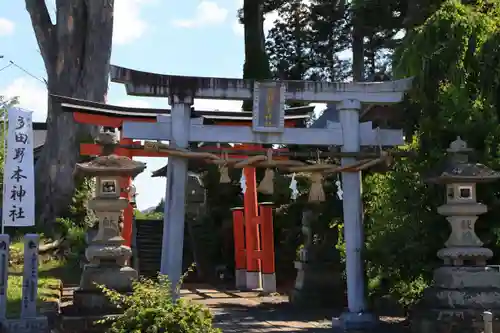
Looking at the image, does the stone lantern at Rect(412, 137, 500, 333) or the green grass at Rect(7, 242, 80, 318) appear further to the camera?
the green grass at Rect(7, 242, 80, 318)

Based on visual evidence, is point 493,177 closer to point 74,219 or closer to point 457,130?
point 457,130

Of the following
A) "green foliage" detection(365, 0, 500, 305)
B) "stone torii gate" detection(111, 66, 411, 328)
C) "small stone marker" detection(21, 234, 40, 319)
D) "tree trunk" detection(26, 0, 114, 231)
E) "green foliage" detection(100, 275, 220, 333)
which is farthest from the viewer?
"tree trunk" detection(26, 0, 114, 231)

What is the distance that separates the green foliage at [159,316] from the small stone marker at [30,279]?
2.26 meters

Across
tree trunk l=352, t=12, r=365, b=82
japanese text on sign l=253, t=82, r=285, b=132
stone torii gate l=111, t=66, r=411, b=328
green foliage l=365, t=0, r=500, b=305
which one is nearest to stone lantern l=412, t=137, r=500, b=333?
green foliage l=365, t=0, r=500, b=305

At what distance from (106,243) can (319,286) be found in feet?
18.5

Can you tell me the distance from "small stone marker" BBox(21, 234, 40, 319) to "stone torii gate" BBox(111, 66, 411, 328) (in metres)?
1.82

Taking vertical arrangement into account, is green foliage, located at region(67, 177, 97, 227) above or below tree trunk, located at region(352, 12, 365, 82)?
below

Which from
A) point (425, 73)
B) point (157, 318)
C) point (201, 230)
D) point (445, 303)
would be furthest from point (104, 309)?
point (201, 230)

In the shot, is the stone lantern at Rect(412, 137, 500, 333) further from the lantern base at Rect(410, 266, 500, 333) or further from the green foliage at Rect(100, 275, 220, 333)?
the green foliage at Rect(100, 275, 220, 333)

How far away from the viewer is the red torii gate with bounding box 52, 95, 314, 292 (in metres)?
13.8

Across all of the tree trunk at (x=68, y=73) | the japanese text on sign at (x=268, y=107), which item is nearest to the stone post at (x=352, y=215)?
the japanese text on sign at (x=268, y=107)

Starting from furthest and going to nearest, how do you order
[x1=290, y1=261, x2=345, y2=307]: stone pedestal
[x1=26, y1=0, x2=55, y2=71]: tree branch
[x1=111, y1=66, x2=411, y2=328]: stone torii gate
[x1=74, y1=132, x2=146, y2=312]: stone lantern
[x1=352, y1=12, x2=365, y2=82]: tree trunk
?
[x1=352, y1=12, x2=365, y2=82]: tree trunk, [x1=26, y1=0, x2=55, y2=71]: tree branch, [x1=290, y1=261, x2=345, y2=307]: stone pedestal, [x1=111, y1=66, x2=411, y2=328]: stone torii gate, [x1=74, y1=132, x2=146, y2=312]: stone lantern

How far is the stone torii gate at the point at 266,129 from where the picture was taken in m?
9.27

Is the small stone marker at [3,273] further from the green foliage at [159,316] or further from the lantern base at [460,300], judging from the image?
the lantern base at [460,300]
